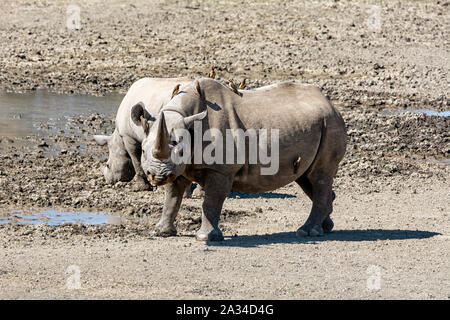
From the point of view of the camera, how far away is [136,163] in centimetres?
1425

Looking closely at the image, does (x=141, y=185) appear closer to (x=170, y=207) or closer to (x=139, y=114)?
(x=170, y=207)

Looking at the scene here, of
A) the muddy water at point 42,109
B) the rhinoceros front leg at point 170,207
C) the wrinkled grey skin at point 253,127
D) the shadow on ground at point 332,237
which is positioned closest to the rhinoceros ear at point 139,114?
the wrinkled grey skin at point 253,127

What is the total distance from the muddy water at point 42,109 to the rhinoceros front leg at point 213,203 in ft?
23.3

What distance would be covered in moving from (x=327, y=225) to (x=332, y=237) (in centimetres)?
34

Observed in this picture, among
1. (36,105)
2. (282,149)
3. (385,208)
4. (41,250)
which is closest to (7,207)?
(41,250)

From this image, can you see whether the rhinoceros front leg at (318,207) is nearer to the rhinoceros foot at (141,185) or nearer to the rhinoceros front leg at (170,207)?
the rhinoceros front leg at (170,207)

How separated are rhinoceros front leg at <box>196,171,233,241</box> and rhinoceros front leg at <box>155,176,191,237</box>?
1.26 feet

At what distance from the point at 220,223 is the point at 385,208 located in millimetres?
2565

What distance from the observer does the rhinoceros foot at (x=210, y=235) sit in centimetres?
1141

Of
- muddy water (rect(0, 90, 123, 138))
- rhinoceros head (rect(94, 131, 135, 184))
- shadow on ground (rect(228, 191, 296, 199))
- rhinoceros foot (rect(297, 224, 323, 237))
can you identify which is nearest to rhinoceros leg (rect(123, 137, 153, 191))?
rhinoceros head (rect(94, 131, 135, 184))

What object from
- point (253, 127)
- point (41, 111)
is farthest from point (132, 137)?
point (41, 111)

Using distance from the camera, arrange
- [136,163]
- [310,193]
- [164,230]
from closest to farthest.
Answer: [164,230]
[310,193]
[136,163]

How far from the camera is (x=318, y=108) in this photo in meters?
12.1

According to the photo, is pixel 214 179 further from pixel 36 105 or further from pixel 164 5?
pixel 164 5
